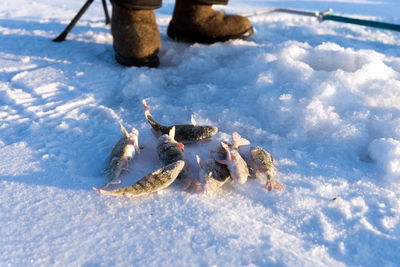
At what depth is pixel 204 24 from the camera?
4.44 metres

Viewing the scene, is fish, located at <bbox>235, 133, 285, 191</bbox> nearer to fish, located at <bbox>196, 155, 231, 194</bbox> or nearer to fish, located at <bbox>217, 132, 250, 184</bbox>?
fish, located at <bbox>217, 132, 250, 184</bbox>

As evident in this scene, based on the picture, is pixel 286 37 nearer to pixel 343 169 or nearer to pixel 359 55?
pixel 359 55

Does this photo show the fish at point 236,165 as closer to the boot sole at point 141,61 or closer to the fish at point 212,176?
the fish at point 212,176

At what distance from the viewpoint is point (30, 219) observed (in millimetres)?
1951

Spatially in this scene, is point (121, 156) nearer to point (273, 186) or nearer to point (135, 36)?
point (273, 186)

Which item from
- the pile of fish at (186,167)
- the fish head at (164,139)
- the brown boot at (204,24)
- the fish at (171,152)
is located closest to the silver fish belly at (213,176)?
the pile of fish at (186,167)

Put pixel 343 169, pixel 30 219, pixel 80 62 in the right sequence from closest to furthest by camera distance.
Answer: pixel 30 219, pixel 343 169, pixel 80 62

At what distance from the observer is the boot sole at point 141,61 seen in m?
3.87

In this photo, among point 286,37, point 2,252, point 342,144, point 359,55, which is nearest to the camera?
point 2,252

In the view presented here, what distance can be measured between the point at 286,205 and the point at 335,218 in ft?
0.91

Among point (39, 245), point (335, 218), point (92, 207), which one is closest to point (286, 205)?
point (335, 218)

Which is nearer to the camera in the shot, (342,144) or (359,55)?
(342,144)

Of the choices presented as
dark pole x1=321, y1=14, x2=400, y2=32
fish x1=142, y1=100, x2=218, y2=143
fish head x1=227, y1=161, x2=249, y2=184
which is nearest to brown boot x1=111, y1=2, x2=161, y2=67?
fish x1=142, y1=100, x2=218, y2=143

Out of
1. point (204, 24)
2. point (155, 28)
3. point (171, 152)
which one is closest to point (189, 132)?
point (171, 152)
